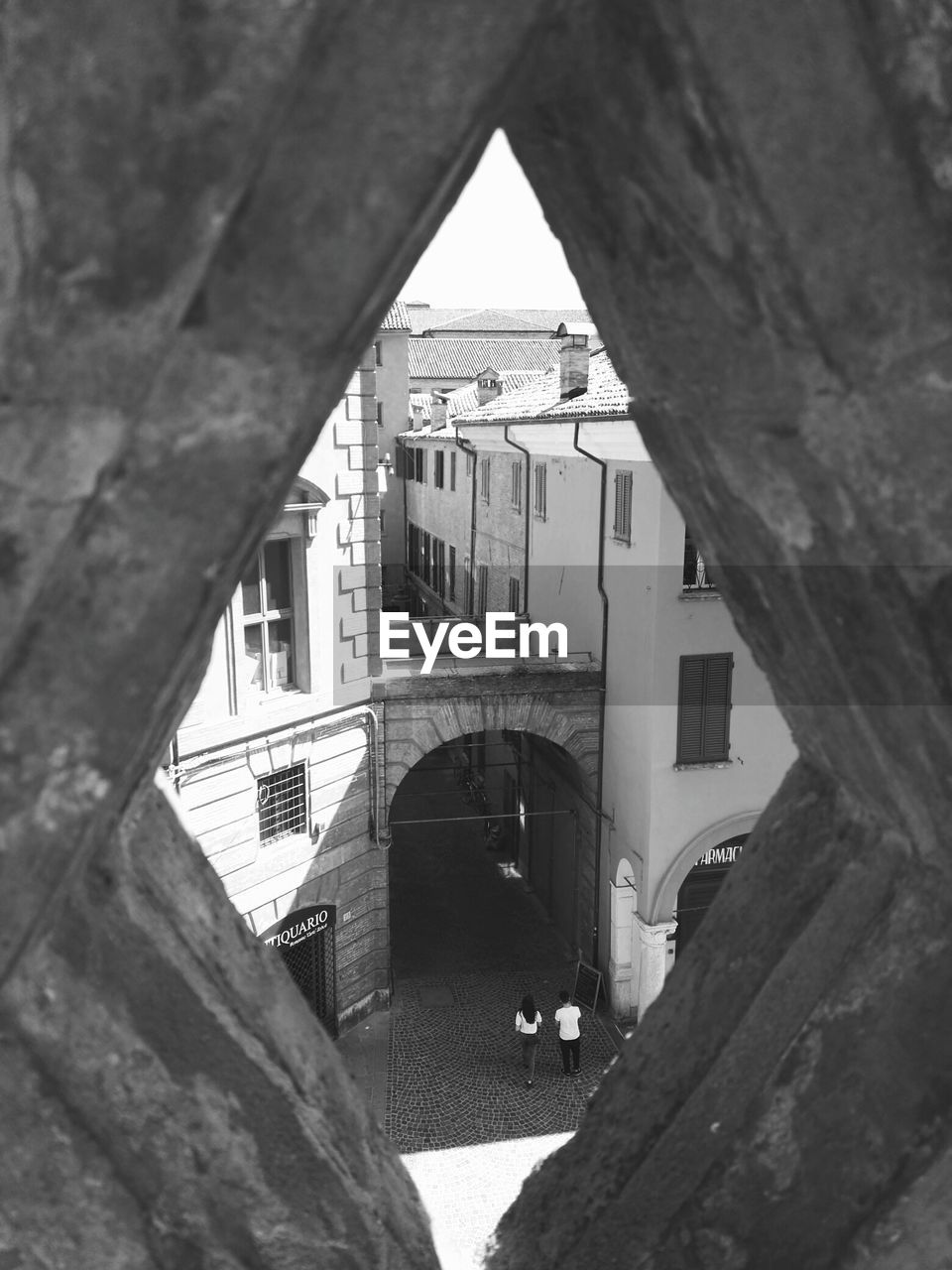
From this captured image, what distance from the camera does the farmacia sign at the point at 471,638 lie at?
16375 millimetres

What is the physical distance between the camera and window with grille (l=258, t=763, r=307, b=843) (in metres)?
14.5

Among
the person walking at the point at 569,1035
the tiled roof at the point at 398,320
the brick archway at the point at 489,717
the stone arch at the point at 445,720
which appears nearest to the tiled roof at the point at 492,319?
the tiled roof at the point at 398,320

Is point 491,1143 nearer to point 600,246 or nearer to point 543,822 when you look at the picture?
point 543,822

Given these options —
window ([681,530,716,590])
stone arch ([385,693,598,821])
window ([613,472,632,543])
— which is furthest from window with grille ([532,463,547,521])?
window ([681,530,716,590])

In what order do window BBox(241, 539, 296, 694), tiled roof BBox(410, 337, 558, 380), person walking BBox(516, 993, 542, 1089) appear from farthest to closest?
tiled roof BBox(410, 337, 558, 380) < person walking BBox(516, 993, 542, 1089) < window BBox(241, 539, 296, 694)

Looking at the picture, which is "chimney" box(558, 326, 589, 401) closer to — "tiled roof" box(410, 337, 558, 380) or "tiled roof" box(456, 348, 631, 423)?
"tiled roof" box(456, 348, 631, 423)

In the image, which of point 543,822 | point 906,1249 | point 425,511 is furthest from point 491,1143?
point 425,511

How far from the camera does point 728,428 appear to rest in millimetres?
1368

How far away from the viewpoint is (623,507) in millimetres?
16156

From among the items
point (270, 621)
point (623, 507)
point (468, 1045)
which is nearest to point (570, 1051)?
point (468, 1045)

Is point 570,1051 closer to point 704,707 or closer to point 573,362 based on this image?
point 704,707

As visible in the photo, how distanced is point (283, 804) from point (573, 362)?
957cm

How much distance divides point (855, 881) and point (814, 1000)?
0.61 ft

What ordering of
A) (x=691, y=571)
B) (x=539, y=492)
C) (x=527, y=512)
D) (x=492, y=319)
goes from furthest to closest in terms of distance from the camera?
(x=492, y=319), (x=527, y=512), (x=539, y=492), (x=691, y=571)
